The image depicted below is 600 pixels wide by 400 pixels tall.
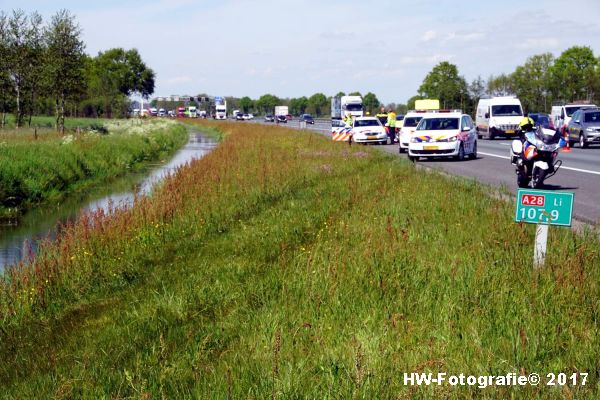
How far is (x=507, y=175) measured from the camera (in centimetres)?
2042

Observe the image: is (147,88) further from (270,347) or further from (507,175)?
(270,347)

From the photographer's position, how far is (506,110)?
145 feet

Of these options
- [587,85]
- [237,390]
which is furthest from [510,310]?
[587,85]

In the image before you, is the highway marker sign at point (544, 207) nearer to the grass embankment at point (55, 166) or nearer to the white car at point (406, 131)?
the grass embankment at point (55, 166)

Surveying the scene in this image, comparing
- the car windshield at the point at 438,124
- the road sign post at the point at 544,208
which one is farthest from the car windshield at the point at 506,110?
the road sign post at the point at 544,208

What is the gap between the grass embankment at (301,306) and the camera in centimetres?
507

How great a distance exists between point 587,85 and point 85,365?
8679 cm

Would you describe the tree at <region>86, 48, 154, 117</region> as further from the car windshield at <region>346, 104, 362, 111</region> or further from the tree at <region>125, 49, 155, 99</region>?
the car windshield at <region>346, 104, 362, 111</region>

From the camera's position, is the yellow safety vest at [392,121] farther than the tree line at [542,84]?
No

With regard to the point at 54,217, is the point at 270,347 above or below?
above

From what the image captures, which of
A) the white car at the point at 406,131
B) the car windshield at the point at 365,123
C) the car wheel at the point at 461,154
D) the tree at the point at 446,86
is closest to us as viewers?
the car wheel at the point at 461,154

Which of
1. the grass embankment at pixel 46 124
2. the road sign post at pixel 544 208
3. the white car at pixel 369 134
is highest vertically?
the road sign post at pixel 544 208

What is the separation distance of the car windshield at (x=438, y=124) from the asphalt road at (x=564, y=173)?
1.23m

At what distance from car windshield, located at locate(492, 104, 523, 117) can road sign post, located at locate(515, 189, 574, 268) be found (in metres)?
38.8
